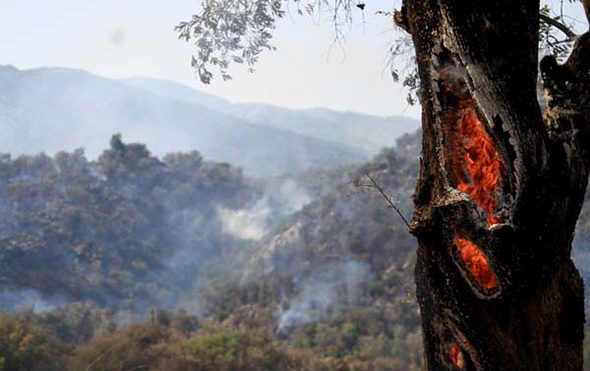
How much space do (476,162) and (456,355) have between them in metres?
0.56

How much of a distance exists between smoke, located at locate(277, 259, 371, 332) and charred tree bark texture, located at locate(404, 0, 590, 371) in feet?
56.5

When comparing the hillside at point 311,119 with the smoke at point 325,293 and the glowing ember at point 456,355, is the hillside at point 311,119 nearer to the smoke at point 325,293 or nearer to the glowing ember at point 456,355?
the smoke at point 325,293

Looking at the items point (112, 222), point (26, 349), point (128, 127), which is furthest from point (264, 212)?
point (128, 127)

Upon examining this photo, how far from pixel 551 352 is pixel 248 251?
2935 centimetres

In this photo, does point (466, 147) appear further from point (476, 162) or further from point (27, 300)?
point (27, 300)

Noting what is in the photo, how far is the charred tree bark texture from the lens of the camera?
1.61 meters

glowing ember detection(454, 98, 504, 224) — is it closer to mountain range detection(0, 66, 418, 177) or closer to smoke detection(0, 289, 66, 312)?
smoke detection(0, 289, 66, 312)

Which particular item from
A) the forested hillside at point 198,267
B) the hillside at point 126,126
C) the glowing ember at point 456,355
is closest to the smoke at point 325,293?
the forested hillside at point 198,267

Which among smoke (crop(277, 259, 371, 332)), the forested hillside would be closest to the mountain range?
the forested hillside

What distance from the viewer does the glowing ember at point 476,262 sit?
64.0 inches

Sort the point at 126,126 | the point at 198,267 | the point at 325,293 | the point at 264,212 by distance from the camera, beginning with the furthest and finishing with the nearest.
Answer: the point at 126,126 < the point at 264,212 < the point at 198,267 < the point at 325,293

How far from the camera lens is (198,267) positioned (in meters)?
32.4

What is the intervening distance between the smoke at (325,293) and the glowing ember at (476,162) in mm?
17258

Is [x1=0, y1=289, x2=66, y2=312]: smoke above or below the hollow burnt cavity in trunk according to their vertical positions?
below
